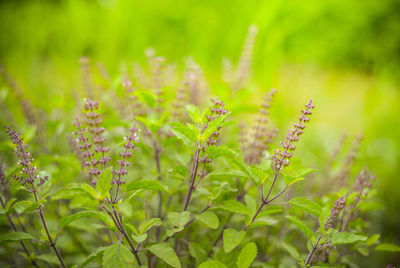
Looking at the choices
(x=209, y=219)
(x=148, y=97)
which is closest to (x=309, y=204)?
(x=209, y=219)

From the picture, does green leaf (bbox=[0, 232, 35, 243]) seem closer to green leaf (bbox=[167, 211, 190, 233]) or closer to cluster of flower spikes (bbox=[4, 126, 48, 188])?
cluster of flower spikes (bbox=[4, 126, 48, 188])

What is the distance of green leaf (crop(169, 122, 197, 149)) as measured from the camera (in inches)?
43.5

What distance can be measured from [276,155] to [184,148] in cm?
78

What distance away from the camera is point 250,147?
168 centimetres

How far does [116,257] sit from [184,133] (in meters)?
0.49

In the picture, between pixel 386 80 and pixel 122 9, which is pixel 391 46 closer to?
pixel 386 80

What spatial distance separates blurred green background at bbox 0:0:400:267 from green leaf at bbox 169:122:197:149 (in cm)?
180

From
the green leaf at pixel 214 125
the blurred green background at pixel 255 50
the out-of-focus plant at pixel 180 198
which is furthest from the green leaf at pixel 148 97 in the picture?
the blurred green background at pixel 255 50

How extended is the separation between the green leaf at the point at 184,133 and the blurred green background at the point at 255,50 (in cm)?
180

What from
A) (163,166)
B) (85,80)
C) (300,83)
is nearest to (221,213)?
(163,166)

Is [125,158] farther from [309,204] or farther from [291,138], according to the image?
[309,204]

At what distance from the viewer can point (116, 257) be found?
108 centimetres

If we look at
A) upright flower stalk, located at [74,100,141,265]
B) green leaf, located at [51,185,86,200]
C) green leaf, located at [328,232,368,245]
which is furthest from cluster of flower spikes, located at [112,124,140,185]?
green leaf, located at [328,232,368,245]

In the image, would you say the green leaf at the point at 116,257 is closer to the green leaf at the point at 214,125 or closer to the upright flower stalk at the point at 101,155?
the upright flower stalk at the point at 101,155
